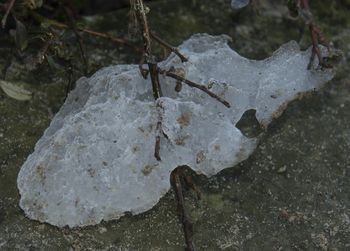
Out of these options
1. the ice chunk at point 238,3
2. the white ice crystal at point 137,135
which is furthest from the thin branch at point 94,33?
the ice chunk at point 238,3

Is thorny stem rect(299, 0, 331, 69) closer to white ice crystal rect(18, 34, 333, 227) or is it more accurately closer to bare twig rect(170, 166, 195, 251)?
white ice crystal rect(18, 34, 333, 227)

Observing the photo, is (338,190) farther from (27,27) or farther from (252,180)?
(27,27)

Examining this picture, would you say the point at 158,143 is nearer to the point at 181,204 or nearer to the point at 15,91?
the point at 181,204

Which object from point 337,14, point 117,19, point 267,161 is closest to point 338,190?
point 267,161

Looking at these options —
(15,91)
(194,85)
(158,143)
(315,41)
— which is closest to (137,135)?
(158,143)

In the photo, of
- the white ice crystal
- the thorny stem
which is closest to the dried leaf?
the white ice crystal

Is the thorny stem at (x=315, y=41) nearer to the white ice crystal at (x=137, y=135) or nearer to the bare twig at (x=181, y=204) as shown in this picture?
the white ice crystal at (x=137, y=135)

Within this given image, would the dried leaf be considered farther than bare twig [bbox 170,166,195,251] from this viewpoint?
Yes
